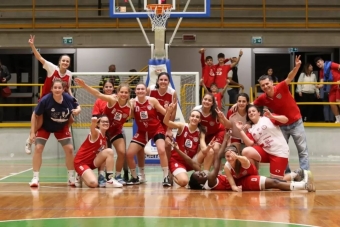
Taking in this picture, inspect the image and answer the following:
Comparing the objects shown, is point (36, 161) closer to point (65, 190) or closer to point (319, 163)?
point (65, 190)

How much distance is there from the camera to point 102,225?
6352 mm

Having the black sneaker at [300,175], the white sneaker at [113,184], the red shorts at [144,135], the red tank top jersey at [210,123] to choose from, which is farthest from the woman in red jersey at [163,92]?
the black sneaker at [300,175]

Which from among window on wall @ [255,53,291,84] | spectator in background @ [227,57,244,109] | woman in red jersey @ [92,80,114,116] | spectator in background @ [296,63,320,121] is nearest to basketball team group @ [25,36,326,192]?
woman in red jersey @ [92,80,114,116]

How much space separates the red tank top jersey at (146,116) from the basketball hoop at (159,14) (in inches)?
139

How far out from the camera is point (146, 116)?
10.5 metres

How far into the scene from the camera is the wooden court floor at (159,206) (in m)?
6.59

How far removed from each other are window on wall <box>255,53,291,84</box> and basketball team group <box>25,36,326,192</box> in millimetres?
13098

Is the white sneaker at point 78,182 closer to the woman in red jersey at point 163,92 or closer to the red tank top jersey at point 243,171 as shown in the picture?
the woman in red jersey at point 163,92

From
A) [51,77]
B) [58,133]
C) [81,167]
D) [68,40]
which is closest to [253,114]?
[81,167]

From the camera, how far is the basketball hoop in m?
13.5

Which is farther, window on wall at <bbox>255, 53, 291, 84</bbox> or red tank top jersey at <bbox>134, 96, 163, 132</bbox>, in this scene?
window on wall at <bbox>255, 53, 291, 84</bbox>

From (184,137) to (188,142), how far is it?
11 centimetres

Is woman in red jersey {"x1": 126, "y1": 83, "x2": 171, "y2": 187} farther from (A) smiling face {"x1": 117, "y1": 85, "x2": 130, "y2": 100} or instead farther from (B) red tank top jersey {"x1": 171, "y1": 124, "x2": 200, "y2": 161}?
(B) red tank top jersey {"x1": 171, "y1": 124, "x2": 200, "y2": 161}

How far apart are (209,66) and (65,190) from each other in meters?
8.61
